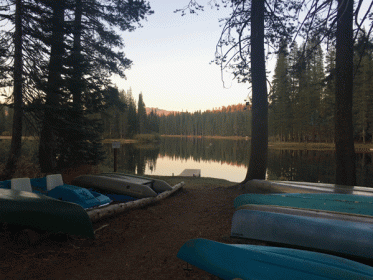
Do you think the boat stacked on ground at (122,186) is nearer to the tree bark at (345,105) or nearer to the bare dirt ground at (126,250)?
the bare dirt ground at (126,250)

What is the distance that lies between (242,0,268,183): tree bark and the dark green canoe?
6226mm

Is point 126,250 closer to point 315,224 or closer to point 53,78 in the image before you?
point 315,224

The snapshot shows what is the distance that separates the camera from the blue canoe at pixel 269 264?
1.93 metres

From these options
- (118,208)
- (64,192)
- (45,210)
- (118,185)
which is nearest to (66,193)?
(64,192)

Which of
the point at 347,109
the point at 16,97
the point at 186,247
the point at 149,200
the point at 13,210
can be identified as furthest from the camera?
the point at 16,97

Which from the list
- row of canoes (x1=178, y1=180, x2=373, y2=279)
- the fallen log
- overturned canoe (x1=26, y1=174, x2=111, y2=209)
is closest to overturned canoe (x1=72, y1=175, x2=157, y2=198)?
the fallen log

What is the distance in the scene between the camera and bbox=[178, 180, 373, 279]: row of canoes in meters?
2.01

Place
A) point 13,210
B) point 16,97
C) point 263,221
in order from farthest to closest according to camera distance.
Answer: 1. point 16,97
2. point 13,210
3. point 263,221

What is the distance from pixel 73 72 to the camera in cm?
1007

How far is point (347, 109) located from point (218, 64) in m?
4.83

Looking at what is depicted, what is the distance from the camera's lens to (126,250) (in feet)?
12.6

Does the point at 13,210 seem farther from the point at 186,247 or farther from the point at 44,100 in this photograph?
the point at 44,100

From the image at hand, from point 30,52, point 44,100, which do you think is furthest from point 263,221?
point 30,52

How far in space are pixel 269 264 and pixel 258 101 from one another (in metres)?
7.29
